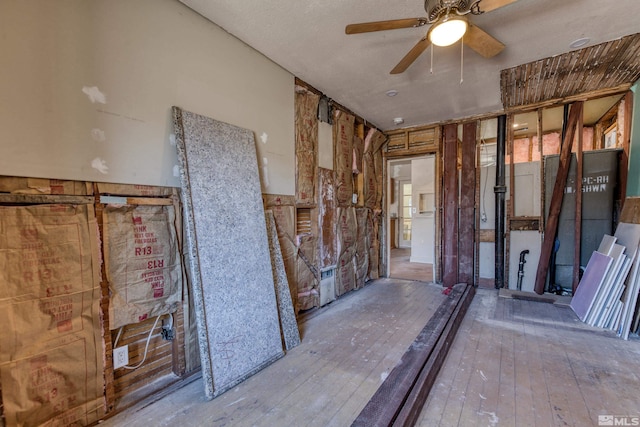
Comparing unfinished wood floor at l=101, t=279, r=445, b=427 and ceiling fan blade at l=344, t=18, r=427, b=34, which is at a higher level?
ceiling fan blade at l=344, t=18, r=427, b=34

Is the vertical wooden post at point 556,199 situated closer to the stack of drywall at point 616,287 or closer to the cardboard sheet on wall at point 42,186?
the stack of drywall at point 616,287

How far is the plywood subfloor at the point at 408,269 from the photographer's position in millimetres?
5152

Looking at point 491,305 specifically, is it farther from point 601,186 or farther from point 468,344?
point 601,186

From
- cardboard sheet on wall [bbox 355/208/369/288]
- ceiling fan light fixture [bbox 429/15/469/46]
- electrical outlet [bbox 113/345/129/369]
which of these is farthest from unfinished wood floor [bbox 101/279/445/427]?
ceiling fan light fixture [bbox 429/15/469/46]

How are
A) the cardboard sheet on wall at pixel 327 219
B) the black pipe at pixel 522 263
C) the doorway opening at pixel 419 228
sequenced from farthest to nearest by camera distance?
the doorway opening at pixel 419 228, the black pipe at pixel 522 263, the cardboard sheet on wall at pixel 327 219

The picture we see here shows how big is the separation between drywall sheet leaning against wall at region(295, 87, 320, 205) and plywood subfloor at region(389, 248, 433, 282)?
2887 millimetres

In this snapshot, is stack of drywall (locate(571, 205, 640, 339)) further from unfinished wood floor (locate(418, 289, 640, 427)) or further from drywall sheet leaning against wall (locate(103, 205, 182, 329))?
drywall sheet leaning against wall (locate(103, 205, 182, 329))

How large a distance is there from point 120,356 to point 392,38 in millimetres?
3292

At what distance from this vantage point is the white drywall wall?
1370mm

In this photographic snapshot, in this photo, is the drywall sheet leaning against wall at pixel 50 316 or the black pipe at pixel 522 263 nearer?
the drywall sheet leaning against wall at pixel 50 316

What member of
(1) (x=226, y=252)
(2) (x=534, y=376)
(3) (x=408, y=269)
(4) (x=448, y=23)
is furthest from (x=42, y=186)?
(3) (x=408, y=269)

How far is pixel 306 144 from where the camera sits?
332 cm

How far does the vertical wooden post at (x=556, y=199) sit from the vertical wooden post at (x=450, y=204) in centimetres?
112

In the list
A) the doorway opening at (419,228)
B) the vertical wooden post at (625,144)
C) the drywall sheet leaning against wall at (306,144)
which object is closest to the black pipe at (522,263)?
the vertical wooden post at (625,144)
